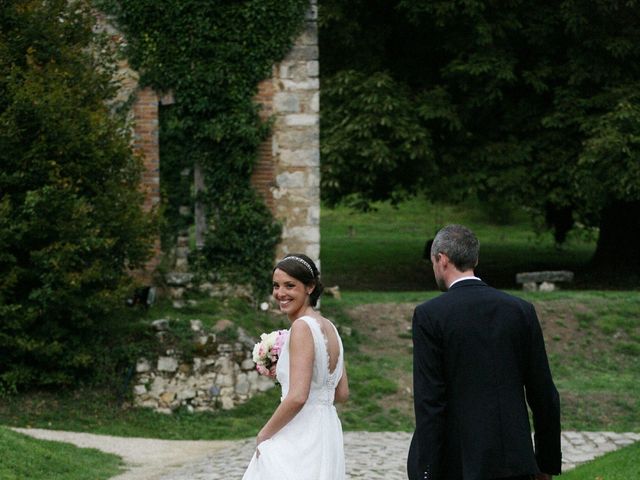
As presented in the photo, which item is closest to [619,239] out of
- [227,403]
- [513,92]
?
[513,92]

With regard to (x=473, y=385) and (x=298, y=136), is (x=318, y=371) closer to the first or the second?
(x=473, y=385)

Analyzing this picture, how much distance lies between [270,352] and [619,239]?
72.4 ft

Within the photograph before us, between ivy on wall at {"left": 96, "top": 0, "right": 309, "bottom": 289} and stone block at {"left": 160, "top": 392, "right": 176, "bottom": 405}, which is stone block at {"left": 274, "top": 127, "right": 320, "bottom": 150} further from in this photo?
stone block at {"left": 160, "top": 392, "right": 176, "bottom": 405}

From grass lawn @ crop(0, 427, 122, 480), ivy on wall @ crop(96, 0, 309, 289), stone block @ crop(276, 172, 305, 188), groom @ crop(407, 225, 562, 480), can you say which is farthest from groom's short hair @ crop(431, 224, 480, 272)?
stone block @ crop(276, 172, 305, 188)

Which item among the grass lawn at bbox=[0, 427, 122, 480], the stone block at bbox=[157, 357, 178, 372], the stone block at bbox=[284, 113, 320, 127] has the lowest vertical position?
the grass lawn at bbox=[0, 427, 122, 480]

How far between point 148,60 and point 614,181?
31.1 ft

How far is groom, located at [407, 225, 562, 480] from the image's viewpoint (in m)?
5.55

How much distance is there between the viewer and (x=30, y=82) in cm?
1452

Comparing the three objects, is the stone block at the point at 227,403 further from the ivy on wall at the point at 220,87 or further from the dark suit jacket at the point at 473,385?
the dark suit jacket at the point at 473,385

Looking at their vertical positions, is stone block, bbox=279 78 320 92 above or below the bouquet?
above

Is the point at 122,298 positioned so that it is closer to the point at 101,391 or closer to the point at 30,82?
the point at 101,391

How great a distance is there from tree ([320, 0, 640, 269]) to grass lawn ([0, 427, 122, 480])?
11943 millimetres

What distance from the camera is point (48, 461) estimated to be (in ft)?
→ 37.8

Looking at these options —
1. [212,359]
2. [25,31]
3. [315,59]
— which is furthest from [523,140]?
[25,31]
